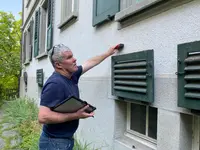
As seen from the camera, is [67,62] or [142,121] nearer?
[67,62]

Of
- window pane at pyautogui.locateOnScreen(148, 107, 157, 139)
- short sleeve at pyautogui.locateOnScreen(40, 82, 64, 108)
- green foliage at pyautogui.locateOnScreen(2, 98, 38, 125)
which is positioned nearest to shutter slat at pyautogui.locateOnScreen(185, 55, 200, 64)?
window pane at pyautogui.locateOnScreen(148, 107, 157, 139)

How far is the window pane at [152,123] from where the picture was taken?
272cm

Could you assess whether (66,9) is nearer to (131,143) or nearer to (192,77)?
(131,143)

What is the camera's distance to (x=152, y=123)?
2.77m

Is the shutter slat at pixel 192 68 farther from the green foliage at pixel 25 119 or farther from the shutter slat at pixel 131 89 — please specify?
the green foliage at pixel 25 119

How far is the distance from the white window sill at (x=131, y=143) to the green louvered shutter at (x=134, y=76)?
0.52 meters

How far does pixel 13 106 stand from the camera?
828cm

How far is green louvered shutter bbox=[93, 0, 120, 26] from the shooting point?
10.4 ft

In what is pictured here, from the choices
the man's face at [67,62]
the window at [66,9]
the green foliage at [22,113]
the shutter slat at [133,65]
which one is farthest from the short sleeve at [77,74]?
the green foliage at [22,113]

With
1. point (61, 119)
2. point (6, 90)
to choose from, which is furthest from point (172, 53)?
point (6, 90)

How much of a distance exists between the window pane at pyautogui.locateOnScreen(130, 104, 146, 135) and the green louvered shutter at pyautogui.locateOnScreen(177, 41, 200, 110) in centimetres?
92

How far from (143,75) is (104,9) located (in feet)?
4.23

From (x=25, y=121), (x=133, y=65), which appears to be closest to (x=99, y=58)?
(x=133, y=65)

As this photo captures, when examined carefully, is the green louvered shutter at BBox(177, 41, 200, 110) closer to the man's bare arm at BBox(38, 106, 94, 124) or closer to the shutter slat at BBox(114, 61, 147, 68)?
the shutter slat at BBox(114, 61, 147, 68)
